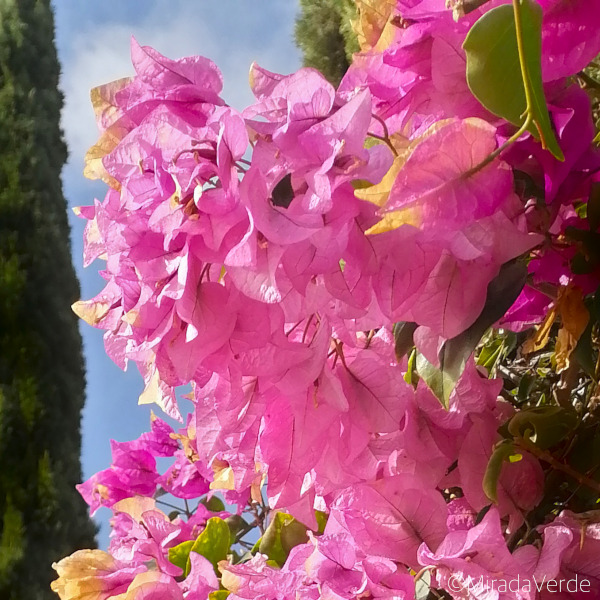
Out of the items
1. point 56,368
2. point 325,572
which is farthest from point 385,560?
point 56,368

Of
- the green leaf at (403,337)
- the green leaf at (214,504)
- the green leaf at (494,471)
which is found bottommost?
the green leaf at (214,504)

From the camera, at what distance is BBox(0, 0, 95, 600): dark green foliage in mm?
2801

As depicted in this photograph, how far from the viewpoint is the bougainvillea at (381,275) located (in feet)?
0.67

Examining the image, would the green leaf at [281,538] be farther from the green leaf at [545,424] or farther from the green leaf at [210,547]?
the green leaf at [545,424]

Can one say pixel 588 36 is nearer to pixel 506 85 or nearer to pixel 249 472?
pixel 506 85

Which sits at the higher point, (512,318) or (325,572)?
(512,318)

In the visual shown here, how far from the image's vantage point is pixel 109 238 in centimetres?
24

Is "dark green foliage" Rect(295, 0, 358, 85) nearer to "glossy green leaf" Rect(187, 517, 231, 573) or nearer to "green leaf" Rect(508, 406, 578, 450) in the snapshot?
"glossy green leaf" Rect(187, 517, 231, 573)

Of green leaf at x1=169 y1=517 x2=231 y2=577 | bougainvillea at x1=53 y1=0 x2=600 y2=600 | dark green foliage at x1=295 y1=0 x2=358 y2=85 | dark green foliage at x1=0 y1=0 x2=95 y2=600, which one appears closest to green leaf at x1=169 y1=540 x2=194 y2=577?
green leaf at x1=169 y1=517 x2=231 y2=577

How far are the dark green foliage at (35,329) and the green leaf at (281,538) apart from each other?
101 inches

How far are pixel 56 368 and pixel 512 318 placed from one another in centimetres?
324

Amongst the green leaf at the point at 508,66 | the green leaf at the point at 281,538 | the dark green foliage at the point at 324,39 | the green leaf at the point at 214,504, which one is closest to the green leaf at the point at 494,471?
the green leaf at the point at 508,66

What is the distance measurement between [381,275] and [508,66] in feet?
0.28

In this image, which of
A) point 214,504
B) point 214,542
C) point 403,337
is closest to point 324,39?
point 214,504
